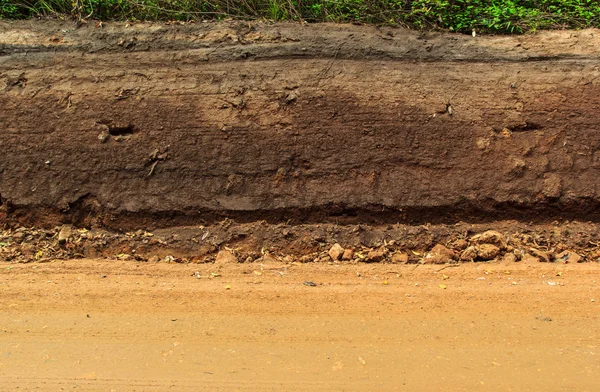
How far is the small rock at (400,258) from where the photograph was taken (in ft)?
15.8

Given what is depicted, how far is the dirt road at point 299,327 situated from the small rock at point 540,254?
0.65 feet

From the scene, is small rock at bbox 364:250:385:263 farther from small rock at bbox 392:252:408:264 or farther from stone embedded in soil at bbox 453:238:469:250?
stone embedded in soil at bbox 453:238:469:250

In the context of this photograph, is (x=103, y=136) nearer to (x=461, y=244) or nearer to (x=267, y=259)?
(x=267, y=259)

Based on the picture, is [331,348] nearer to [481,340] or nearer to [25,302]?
[481,340]

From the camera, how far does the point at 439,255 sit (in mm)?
4789

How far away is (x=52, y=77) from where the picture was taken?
18.4 feet

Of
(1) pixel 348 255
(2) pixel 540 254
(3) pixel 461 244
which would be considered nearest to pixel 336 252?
(1) pixel 348 255

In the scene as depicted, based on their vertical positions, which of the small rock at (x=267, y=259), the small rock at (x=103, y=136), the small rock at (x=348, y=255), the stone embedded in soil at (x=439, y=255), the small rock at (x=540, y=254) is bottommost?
the small rock at (x=267, y=259)

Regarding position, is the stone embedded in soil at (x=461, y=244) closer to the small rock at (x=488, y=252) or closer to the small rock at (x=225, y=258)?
the small rock at (x=488, y=252)

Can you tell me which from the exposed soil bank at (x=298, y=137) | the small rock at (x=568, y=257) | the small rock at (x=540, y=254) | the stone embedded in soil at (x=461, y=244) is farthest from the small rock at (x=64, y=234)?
the small rock at (x=568, y=257)

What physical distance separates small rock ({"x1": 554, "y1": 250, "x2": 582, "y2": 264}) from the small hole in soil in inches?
163

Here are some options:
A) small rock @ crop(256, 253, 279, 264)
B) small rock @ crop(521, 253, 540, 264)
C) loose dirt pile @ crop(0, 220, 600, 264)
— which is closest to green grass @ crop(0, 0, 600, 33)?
loose dirt pile @ crop(0, 220, 600, 264)

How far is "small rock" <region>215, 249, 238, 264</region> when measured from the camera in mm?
4767

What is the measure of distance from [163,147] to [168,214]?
2.16ft
